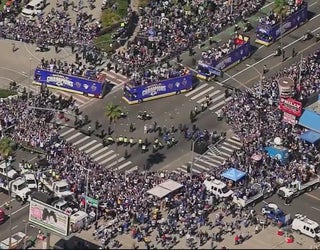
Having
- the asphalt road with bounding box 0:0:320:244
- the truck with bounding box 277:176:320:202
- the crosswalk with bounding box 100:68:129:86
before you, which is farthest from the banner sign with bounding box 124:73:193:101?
the truck with bounding box 277:176:320:202

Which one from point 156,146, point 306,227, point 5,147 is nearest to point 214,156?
point 156,146

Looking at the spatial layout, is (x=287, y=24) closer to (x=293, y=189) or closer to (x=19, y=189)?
(x=293, y=189)

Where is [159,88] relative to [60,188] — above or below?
above

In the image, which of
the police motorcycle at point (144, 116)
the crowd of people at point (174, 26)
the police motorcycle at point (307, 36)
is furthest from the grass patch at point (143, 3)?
the police motorcycle at point (144, 116)

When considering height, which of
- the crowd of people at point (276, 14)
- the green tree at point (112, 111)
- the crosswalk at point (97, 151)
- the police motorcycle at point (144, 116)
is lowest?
the crosswalk at point (97, 151)

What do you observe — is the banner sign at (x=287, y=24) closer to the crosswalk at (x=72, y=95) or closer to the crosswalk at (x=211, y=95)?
the crosswalk at (x=211, y=95)

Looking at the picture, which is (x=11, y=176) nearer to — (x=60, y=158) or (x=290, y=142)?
(x=60, y=158)
